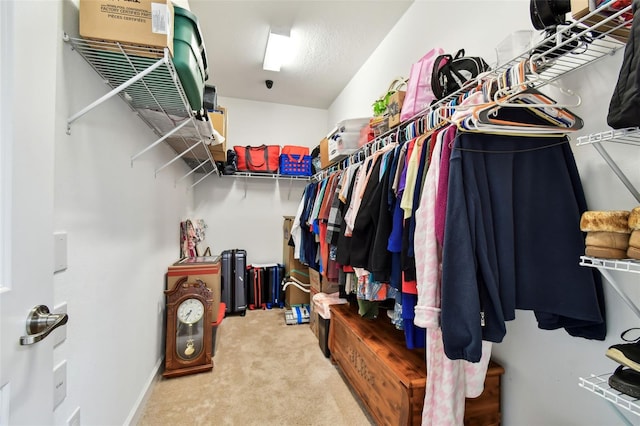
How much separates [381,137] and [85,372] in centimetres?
200

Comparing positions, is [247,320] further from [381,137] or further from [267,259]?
[381,137]

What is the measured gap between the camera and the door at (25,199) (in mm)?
540

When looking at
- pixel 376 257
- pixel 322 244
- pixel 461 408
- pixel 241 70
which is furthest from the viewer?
pixel 241 70

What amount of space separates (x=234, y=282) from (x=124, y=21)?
9.91 ft

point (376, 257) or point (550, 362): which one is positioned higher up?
point (376, 257)

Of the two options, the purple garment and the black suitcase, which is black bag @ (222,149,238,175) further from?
the purple garment

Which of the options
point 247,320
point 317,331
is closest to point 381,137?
point 317,331

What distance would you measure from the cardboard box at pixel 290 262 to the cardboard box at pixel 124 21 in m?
2.81

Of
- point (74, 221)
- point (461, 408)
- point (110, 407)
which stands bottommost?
point (110, 407)

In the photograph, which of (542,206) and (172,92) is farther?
(172,92)

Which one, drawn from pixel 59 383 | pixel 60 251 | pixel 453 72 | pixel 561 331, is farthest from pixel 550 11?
pixel 59 383

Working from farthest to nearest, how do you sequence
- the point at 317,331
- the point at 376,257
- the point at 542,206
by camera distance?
the point at 317,331 → the point at 376,257 → the point at 542,206

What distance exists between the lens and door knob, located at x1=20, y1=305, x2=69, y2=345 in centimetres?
58

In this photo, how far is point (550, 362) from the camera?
3.79ft
